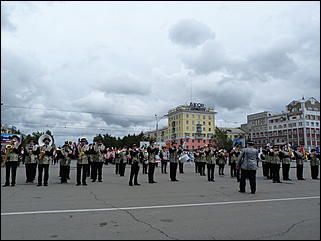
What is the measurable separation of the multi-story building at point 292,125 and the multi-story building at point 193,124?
1958 centimetres

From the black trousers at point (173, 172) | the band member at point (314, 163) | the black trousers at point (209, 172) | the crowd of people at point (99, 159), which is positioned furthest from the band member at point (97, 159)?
the band member at point (314, 163)

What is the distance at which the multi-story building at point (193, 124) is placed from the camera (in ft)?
351

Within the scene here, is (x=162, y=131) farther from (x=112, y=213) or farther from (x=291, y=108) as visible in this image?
(x=112, y=213)

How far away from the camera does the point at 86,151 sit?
44.9ft

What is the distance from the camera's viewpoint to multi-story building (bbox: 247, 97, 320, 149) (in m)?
92.9

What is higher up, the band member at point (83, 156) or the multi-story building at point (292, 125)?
the multi-story building at point (292, 125)

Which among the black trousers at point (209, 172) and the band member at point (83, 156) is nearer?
the band member at point (83, 156)

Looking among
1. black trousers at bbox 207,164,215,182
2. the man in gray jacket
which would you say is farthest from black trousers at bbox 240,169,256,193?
black trousers at bbox 207,164,215,182

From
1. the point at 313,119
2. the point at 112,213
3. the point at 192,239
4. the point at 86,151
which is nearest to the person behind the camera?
the point at 192,239

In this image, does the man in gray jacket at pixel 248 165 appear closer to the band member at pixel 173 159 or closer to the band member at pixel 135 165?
the band member at pixel 135 165

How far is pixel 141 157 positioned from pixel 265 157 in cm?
786

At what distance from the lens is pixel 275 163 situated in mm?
15312

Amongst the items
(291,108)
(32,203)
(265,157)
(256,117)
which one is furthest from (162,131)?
(32,203)

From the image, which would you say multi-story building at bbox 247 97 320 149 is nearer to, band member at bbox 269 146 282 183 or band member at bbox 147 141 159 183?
band member at bbox 269 146 282 183
